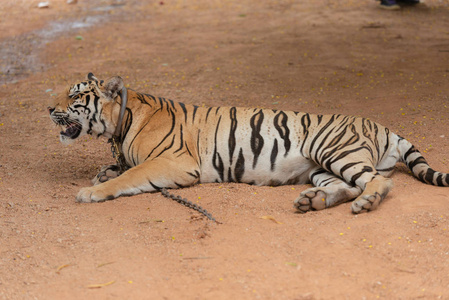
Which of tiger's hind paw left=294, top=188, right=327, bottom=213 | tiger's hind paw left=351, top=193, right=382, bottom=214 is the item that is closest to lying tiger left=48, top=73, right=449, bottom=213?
tiger's hind paw left=294, top=188, right=327, bottom=213

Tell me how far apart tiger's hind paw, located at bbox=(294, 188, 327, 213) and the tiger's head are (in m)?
1.99

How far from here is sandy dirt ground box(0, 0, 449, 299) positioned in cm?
335

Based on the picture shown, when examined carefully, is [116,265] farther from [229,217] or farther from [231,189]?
[231,189]

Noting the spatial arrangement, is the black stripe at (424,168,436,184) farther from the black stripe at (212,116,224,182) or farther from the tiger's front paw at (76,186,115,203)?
the tiger's front paw at (76,186,115,203)

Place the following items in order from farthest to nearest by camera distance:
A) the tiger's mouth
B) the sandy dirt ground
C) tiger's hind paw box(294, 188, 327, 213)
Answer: the tiger's mouth
tiger's hind paw box(294, 188, 327, 213)
the sandy dirt ground

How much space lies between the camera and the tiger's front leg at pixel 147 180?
4617 millimetres

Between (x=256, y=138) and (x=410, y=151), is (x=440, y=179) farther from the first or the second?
(x=256, y=138)

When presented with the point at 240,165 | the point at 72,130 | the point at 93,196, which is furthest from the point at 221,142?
the point at 72,130

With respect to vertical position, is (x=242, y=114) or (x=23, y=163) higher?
(x=242, y=114)

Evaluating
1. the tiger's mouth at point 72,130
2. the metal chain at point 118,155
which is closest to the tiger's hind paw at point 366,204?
the metal chain at point 118,155

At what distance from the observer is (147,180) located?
186 inches

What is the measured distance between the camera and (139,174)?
4730 mm

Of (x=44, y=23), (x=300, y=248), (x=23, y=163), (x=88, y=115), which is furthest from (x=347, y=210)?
(x=44, y=23)

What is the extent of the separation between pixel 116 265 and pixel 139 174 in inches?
52.7
